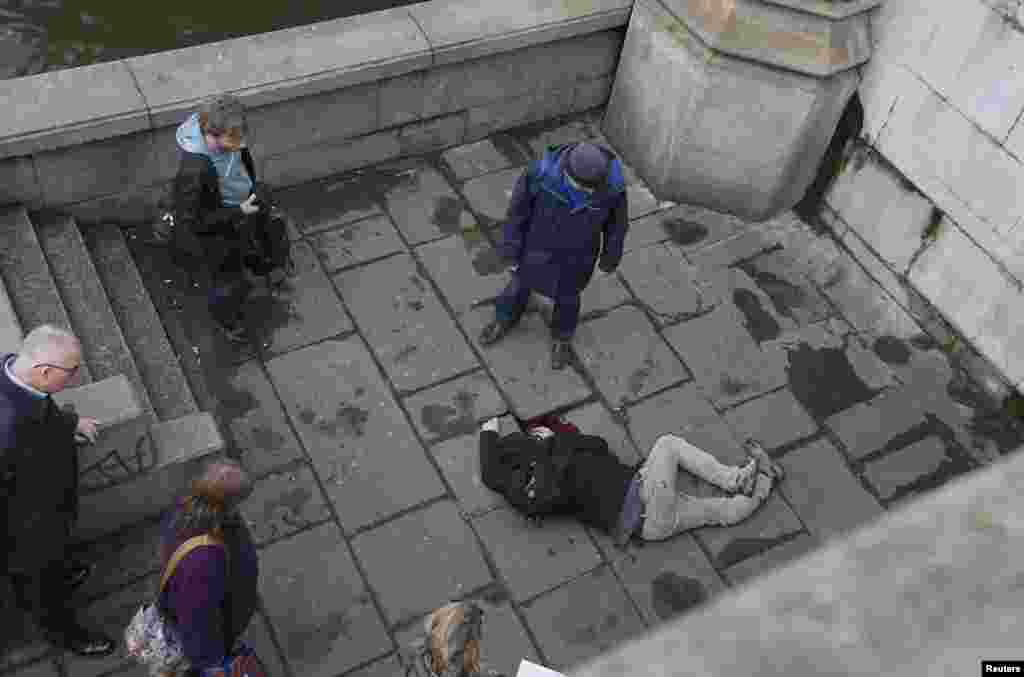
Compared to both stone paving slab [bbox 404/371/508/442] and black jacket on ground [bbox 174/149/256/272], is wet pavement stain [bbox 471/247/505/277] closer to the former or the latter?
stone paving slab [bbox 404/371/508/442]

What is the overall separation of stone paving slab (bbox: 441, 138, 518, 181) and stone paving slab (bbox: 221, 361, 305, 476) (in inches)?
83.3

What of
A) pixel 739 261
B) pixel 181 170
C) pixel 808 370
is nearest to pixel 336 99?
pixel 181 170

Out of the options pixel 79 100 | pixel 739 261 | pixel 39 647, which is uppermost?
pixel 79 100

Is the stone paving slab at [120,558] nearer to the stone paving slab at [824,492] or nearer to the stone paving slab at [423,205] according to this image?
the stone paving slab at [423,205]

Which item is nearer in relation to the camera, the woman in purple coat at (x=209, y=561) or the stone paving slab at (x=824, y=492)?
the woman in purple coat at (x=209, y=561)

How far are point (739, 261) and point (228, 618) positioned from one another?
4.32 m

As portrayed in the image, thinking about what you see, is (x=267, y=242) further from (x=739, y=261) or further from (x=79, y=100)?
(x=739, y=261)

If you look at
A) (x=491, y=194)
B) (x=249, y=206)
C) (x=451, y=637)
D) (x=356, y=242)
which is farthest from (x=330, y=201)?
(x=451, y=637)

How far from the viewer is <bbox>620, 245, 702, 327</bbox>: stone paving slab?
6.26 meters

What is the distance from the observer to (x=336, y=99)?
604 cm

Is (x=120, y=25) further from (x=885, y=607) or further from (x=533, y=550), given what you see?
(x=885, y=607)

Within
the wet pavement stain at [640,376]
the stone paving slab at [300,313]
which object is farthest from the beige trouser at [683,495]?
the stone paving slab at [300,313]

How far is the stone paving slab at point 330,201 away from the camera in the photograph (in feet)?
20.7

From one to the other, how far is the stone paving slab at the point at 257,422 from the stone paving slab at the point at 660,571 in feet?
5.81
